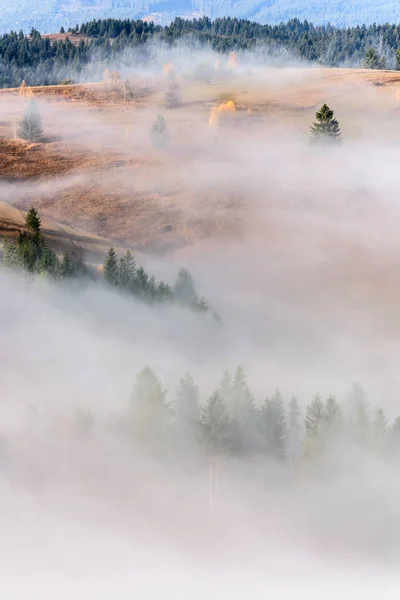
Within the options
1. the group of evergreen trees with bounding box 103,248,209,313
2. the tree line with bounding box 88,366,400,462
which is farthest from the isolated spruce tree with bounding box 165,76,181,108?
the tree line with bounding box 88,366,400,462

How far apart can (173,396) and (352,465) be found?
18545 mm

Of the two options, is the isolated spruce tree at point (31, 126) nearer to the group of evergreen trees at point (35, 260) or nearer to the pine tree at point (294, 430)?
the group of evergreen trees at point (35, 260)

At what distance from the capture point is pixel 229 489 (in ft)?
190

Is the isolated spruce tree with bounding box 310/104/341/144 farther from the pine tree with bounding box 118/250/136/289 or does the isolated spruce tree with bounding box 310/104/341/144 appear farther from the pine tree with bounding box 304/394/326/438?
the pine tree with bounding box 304/394/326/438

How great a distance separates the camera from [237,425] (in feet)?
190

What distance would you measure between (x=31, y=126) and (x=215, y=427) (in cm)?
9835

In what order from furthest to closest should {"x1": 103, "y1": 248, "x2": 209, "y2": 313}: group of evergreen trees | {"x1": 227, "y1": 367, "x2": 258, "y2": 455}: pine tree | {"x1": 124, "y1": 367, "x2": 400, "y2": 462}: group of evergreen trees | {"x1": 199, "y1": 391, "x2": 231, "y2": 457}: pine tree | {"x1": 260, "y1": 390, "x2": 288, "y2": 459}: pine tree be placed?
1. {"x1": 103, "y1": 248, "x2": 209, "y2": 313}: group of evergreen trees
2. {"x1": 260, "y1": 390, "x2": 288, "y2": 459}: pine tree
3. {"x1": 227, "y1": 367, "x2": 258, "y2": 455}: pine tree
4. {"x1": 124, "y1": 367, "x2": 400, "y2": 462}: group of evergreen trees
5. {"x1": 199, "y1": 391, "x2": 231, "y2": 457}: pine tree

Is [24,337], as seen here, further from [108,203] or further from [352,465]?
[108,203]

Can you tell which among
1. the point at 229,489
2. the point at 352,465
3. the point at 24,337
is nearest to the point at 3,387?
the point at 24,337

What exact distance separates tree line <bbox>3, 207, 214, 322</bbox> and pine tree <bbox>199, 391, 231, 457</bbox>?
23.2m

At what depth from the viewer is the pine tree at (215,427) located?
56091 millimetres

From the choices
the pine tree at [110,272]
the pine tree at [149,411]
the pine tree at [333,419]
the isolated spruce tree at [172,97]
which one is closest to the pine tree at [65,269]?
the pine tree at [110,272]

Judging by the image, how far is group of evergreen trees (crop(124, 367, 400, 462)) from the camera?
2244 inches

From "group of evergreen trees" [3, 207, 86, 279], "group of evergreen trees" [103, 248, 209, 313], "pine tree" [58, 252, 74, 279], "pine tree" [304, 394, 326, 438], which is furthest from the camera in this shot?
"group of evergreen trees" [103, 248, 209, 313]
